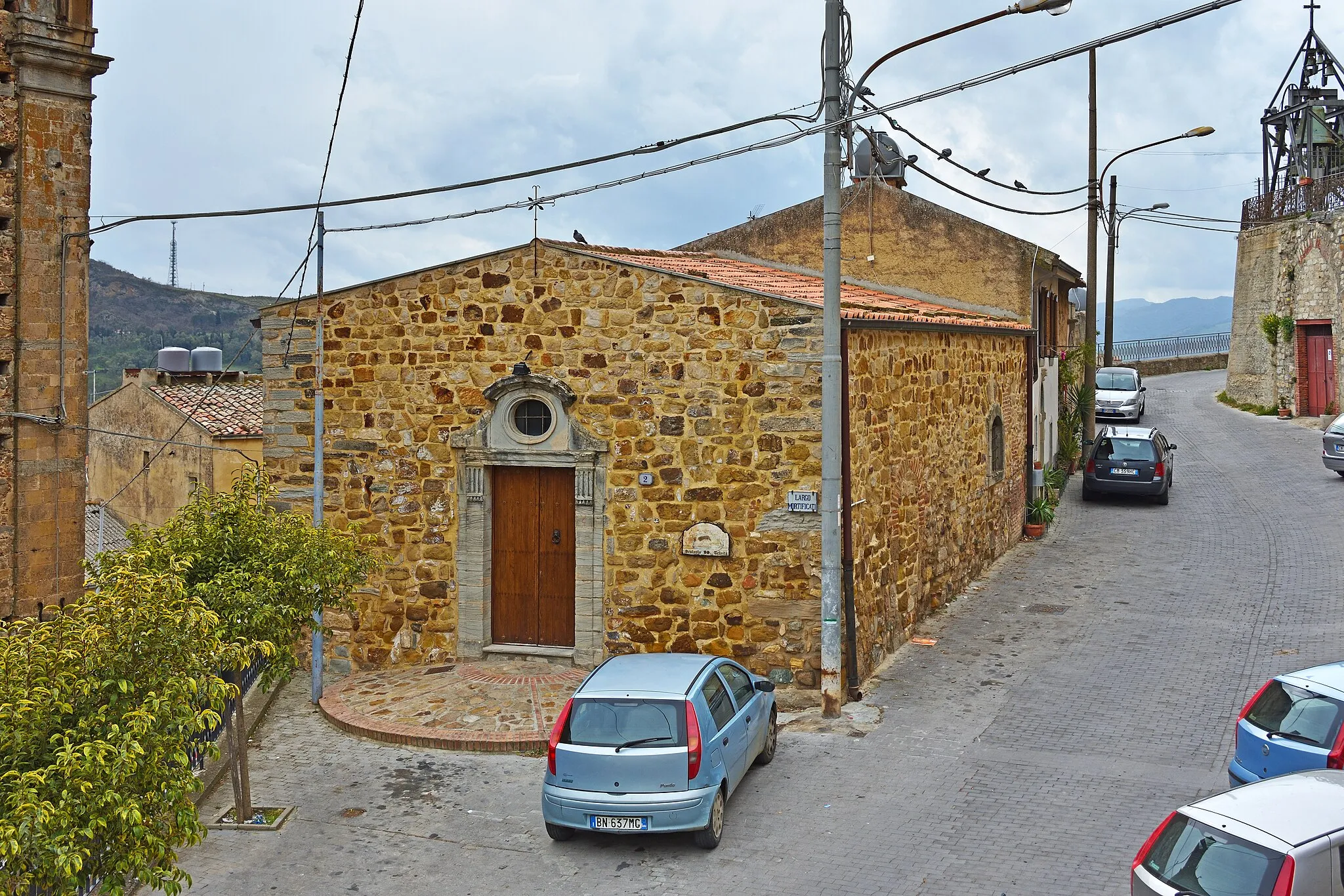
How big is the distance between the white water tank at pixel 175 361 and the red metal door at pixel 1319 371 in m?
29.6

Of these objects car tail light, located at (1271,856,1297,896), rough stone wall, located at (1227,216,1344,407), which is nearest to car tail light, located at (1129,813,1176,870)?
car tail light, located at (1271,856,1297,896)

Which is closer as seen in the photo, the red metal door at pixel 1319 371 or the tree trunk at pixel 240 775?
the tree trunk at pixel 240 775

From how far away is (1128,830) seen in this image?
9156 mm

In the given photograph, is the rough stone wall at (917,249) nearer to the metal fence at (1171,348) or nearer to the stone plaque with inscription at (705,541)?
the stone plaque with inscription at (705,541)

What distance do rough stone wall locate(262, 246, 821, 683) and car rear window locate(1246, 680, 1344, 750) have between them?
4.57m

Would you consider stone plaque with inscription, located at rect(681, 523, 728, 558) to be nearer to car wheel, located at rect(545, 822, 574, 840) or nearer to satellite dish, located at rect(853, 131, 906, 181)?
car wheel, located at rect(545, 822, 574, 840)

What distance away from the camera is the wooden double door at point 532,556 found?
13.6 m

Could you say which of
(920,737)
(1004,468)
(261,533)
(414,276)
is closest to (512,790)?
(261,533)

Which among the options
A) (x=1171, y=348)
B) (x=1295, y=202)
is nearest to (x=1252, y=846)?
(x=1295, y=202)

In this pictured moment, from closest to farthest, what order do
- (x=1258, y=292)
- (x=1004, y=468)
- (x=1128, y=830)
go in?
(x=1128, y=830) → (x=1004, y=468) → (x=1258, y=292)

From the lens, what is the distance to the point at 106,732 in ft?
20.9

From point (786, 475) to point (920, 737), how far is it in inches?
118

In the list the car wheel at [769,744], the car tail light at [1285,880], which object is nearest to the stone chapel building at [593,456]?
the car wheel at [769,744]

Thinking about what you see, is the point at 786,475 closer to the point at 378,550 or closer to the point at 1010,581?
the point at 378,550
